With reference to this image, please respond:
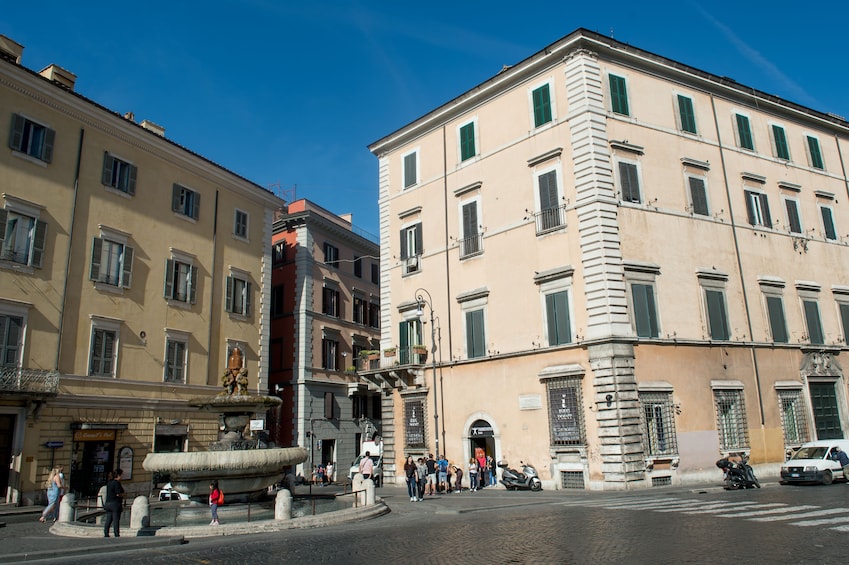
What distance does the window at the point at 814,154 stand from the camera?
31297 mm

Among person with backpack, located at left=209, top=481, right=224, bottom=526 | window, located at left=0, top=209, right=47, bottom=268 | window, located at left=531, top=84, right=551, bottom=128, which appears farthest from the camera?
window, located at left=531, top=84, right=551, bottom=128

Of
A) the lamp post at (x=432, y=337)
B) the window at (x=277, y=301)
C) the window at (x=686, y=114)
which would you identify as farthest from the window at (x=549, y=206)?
the window at (x=277, y=301)

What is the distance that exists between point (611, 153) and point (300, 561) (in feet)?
62.8

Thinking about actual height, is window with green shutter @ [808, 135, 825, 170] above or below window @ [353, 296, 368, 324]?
above

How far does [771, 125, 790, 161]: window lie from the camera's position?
3006 cm

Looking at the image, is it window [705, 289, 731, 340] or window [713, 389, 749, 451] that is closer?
window [713, 389, 749, 451]

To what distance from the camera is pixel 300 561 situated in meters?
10.4

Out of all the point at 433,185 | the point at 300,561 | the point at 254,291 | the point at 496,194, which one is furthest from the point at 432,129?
the point at 300,561

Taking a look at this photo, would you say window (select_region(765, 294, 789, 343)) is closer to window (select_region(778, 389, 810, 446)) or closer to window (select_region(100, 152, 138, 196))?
window (select_region(778, 389, 810, 446))

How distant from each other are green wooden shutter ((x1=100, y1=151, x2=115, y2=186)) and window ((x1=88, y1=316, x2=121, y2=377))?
5.65 meters

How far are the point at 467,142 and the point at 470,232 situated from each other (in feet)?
13.9

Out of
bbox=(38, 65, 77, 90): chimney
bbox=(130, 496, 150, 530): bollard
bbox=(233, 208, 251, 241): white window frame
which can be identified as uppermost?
bbox=(38, 65, 77, 90): chimney

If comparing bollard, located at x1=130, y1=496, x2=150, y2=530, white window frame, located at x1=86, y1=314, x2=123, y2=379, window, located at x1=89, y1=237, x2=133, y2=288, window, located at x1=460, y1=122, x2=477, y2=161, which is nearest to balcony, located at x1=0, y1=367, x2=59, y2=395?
white window frame, located at x1=86, y1=314, x2=123, y2=379

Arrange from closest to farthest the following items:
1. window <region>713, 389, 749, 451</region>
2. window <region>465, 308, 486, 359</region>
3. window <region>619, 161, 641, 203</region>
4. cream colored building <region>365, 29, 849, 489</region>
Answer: cream colored building <region>365, 29, 849, 489</region>
window <region>713, 389, 749, 451</region>
window <region>619, 161, 641, 203</region>
window <region>465, 308, 486, 359</region>
